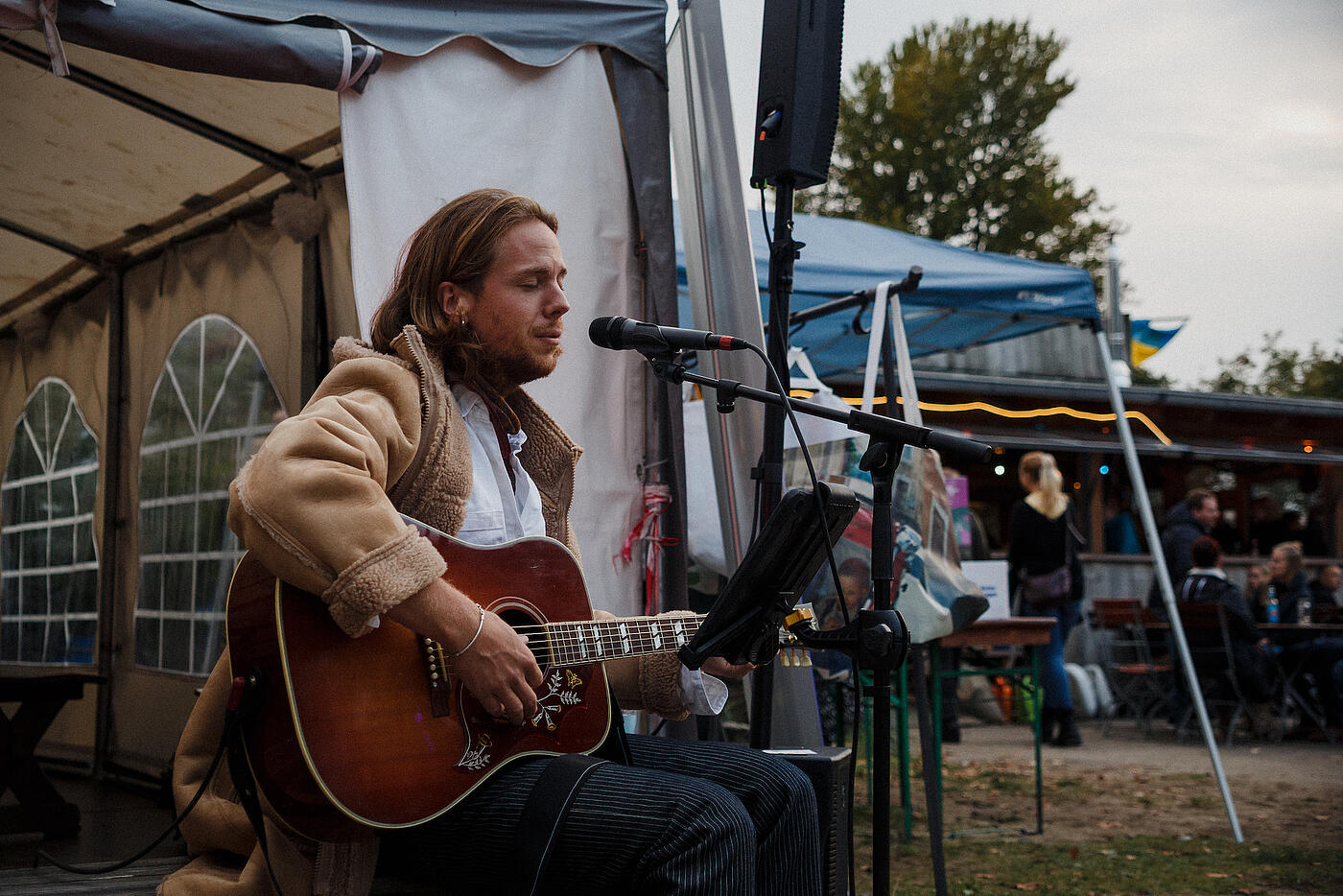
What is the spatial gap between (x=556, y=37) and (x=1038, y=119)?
79.7ft

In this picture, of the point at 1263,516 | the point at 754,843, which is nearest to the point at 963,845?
the point at 754,843

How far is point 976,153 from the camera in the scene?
25.4 metres

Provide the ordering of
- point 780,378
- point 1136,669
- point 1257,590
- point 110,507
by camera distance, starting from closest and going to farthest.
→ point 780,378 → point 110,507 → point 1136,669 → point 1257,590

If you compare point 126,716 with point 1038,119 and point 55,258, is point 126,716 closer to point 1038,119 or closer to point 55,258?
point 55,258

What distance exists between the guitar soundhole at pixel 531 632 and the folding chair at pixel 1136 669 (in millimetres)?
7849

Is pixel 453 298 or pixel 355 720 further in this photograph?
pixel 453 298

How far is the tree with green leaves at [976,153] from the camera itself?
25.2m

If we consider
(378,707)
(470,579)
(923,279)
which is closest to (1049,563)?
(923,279)

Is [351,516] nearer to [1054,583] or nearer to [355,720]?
[355,720]

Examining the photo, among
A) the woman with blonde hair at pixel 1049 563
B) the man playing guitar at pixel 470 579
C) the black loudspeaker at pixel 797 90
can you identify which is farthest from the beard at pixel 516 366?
the woman with blonde hair at pixel 1049 563

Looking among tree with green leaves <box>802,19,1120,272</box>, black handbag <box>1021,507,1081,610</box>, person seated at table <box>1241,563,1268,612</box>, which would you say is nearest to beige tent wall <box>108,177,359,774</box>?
black handbag <box>1021,507,1081,610</box>

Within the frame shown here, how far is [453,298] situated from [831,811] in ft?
4.38

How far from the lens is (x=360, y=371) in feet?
6.92

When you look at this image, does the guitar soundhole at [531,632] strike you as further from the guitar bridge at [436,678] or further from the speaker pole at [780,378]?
the speaker pole at [780,378]
